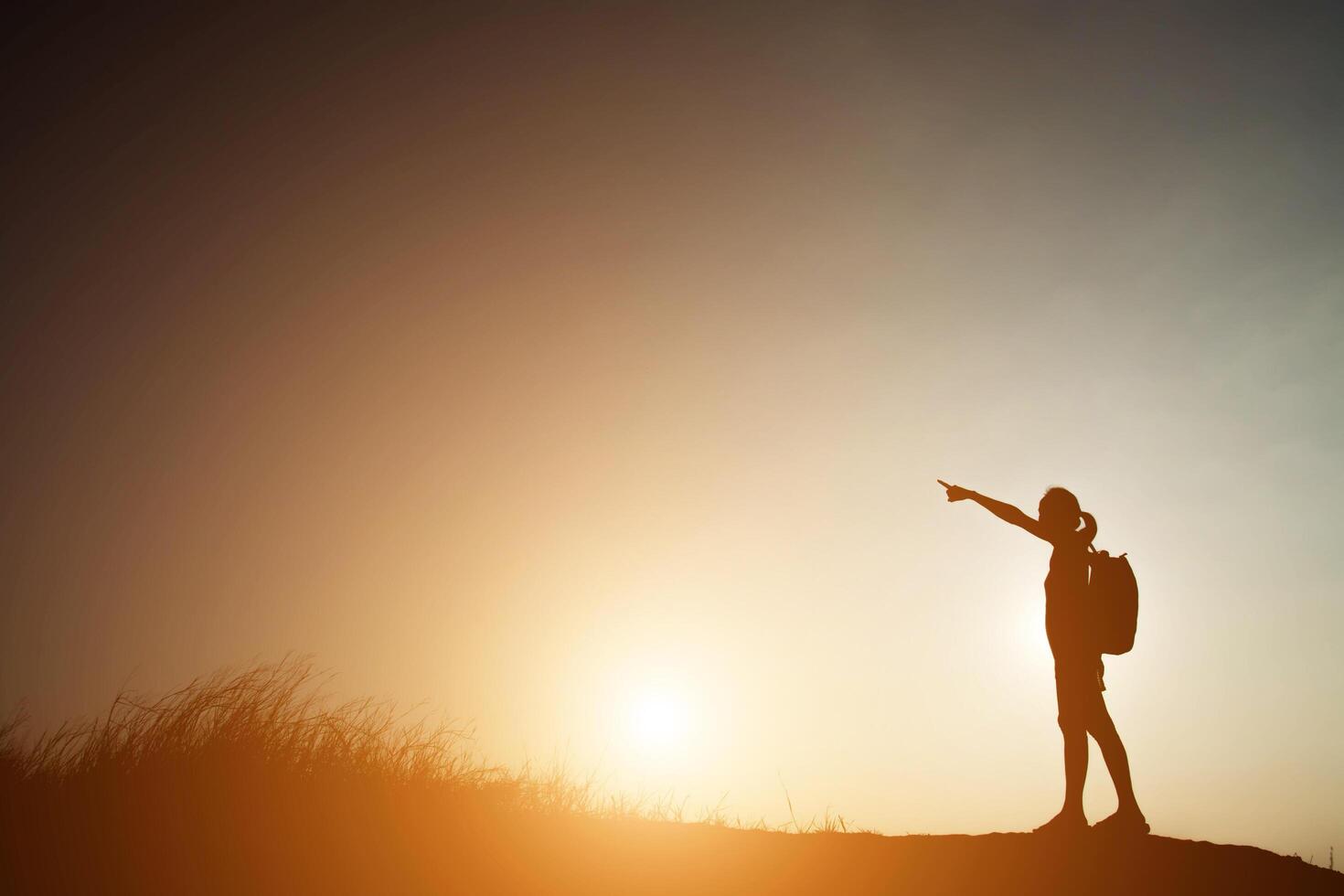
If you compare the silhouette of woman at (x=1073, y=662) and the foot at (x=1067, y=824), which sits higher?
the silhouette of woman at (x=1073, y=662)

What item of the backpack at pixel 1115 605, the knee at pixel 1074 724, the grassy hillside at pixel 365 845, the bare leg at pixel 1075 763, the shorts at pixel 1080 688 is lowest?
the grassy hillside at pixel 365 845

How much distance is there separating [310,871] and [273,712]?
6.23 feet

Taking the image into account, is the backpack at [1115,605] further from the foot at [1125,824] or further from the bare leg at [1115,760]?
the foot at [1125,824]

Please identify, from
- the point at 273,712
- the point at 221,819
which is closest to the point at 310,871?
the point at 221,819

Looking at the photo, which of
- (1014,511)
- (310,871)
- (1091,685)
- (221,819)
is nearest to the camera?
(310,871)

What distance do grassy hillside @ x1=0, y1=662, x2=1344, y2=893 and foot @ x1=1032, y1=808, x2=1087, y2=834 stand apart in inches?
3.7

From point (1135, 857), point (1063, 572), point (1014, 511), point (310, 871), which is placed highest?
point (1014, 511)

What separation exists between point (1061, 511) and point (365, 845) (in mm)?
5294

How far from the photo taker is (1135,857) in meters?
4.70

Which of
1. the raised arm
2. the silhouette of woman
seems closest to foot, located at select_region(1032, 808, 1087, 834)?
the silhouette of woman

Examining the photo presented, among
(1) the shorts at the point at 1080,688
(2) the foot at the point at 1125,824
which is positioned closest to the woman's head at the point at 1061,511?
(1) the shorts at the point at 1080,688

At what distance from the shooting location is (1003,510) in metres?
5.67

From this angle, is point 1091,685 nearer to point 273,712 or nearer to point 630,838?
point 630,838

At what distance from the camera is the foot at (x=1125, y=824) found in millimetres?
4895
